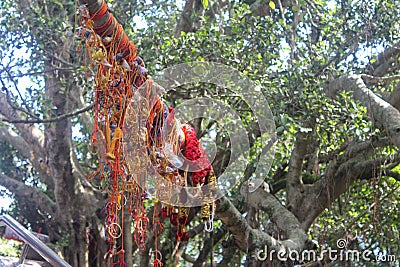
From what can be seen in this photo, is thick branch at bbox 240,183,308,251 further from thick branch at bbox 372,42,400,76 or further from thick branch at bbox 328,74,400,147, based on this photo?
thick branch at bbox 372,42,400,76

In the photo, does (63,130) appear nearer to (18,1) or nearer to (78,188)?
(78,188)

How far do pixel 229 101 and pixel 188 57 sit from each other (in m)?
0.37

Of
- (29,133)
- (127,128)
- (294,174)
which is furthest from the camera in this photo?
(29,133)

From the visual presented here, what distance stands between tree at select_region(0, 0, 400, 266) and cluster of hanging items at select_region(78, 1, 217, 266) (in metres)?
0.95

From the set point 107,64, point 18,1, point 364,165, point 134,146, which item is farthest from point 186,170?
point 18,1

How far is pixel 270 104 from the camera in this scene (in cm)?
357

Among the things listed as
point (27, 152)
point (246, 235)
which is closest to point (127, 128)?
point (246, 235)

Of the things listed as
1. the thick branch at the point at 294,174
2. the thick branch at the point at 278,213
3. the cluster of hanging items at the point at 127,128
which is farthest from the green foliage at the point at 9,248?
the cluster of hanging items at the point at 127,128

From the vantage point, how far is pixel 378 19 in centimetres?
398

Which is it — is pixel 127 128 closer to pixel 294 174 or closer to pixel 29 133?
pixel 294 174

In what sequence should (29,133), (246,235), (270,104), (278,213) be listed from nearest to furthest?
(246,235) → (270,104) → (278,213) → (29,133)

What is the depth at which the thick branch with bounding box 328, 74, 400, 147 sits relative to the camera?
Answer: 2925 mm

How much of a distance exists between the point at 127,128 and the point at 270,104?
1.57m

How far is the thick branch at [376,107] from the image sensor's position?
2.92 meters
